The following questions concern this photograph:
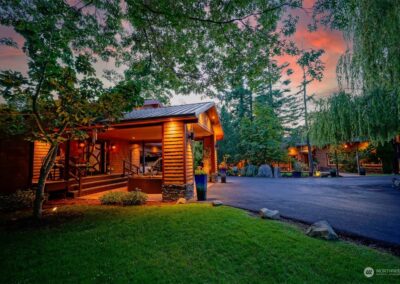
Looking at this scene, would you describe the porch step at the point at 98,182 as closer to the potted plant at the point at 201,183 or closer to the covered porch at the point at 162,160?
the covered porch at the point at 162,160

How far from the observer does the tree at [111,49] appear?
4055 millimetres

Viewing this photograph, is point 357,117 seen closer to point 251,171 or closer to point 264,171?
point 264,171

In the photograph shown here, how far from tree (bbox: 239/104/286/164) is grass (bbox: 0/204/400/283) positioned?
14397mm

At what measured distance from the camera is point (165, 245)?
3.32 metres

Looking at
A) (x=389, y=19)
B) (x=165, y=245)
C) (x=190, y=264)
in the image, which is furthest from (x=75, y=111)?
(x=389, y=19)

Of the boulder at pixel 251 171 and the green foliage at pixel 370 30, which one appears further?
the boulder at pixel 251 171

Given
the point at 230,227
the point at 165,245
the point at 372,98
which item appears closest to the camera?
the point at 165,245

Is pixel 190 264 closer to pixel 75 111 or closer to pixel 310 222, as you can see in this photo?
pixel 310 222

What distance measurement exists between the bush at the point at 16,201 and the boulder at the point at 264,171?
51.5 ft

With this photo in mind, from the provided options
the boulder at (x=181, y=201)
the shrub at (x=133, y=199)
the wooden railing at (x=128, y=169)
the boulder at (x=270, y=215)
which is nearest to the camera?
the boulder at (x=270, y=215)

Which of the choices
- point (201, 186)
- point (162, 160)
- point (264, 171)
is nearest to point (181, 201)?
point (201, 186)

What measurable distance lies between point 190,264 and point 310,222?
3.11 metres

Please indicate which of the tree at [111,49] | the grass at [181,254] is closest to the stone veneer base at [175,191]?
the grass at [181,254]

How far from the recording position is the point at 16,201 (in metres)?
6.03
